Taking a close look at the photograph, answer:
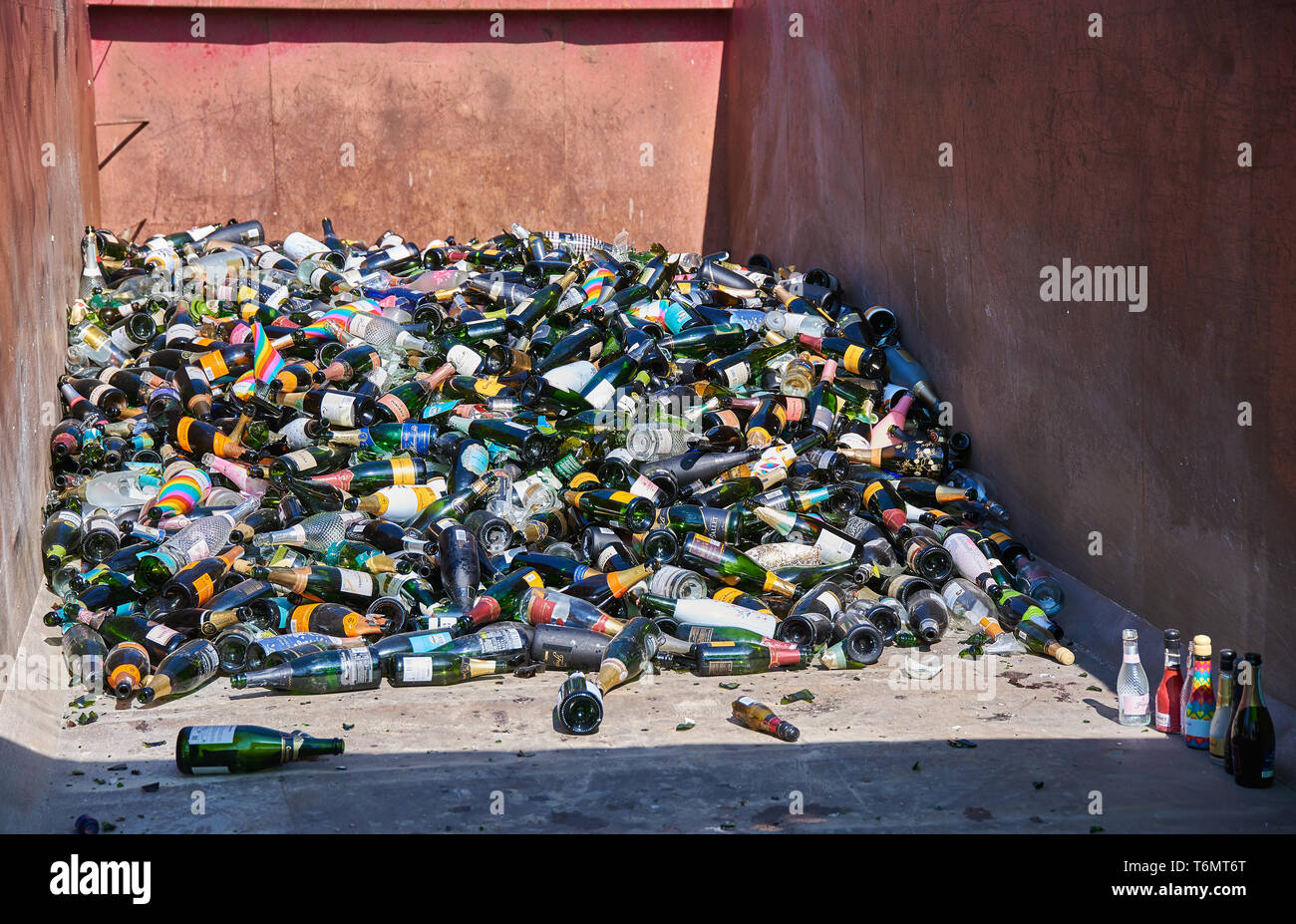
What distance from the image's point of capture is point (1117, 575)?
4688 mm

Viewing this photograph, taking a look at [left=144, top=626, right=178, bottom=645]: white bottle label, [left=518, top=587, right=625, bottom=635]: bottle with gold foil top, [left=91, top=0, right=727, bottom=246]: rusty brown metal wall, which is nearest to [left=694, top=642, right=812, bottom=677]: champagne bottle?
[left=518, top=587, right=625, bottom=635]: bottle with gold foil top

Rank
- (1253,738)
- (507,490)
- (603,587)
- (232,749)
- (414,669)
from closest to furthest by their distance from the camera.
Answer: (1253,738)
(232,749)
(414,669)
(603,587)
(507,490)

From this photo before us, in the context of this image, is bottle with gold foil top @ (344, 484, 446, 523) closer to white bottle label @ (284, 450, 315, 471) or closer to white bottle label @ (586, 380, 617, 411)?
white bottle label @ (284, 450, 315, 471)

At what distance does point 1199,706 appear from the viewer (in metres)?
3.80

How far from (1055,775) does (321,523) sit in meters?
3.09

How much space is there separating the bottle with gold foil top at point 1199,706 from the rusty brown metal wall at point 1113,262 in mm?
189

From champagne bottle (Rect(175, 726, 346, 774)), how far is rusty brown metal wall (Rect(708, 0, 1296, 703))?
294 centimetres

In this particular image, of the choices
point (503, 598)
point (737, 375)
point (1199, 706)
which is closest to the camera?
point (1199, 706)

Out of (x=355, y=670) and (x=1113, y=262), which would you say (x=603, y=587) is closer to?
(x=355, y=670)

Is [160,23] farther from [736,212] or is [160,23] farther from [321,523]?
[321,523]

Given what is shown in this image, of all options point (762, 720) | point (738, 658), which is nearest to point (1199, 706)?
point (762, 720)

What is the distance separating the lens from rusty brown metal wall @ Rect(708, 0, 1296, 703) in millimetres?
3738

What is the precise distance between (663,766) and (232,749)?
4.15 ft

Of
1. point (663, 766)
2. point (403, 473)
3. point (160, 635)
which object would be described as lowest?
point (663, 766)
